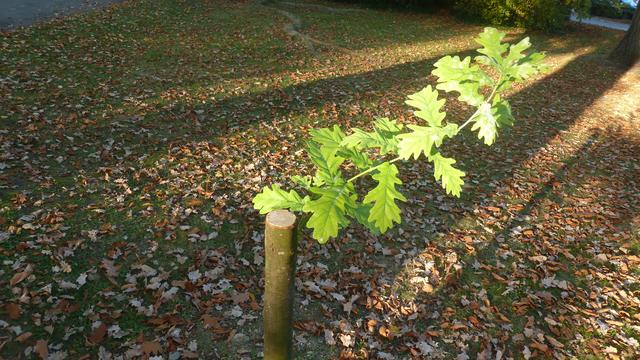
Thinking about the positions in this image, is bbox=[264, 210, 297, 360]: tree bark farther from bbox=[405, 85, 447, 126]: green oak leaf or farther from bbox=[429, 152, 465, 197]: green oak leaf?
bbox=[405, 85, 447, 126]: green oak leaf

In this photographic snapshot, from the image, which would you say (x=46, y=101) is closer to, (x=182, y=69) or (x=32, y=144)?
(x=32, y=144)

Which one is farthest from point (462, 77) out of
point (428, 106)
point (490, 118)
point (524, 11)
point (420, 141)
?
point (524, 11)

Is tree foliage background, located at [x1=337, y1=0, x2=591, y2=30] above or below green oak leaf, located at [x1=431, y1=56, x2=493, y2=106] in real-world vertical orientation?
below

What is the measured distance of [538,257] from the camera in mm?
5590

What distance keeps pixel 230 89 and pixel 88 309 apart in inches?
254

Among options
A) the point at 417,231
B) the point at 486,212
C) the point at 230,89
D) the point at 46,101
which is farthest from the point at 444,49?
the point at 46,101

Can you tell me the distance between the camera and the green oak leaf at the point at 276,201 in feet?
6.73

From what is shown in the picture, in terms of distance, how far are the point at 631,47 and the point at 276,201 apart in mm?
17776

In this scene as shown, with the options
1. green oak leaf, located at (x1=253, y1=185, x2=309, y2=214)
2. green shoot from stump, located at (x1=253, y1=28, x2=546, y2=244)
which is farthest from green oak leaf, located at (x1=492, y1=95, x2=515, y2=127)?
green oak leaf, located at (x1=253, y1=185, x2=309, y2=214)

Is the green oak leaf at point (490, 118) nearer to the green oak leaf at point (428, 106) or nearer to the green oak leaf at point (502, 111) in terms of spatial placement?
the green oak leaf at point (502, 111)

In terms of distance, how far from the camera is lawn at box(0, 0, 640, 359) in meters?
4.11

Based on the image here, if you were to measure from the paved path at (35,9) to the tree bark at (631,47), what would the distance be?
18813 millimetres

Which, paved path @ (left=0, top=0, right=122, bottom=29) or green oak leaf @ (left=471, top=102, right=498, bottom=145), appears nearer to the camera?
green oak leaf @ (left=471, top=102, right=498, bottom=145)

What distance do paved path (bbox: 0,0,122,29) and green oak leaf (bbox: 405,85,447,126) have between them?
Result: 1261 centimetres
